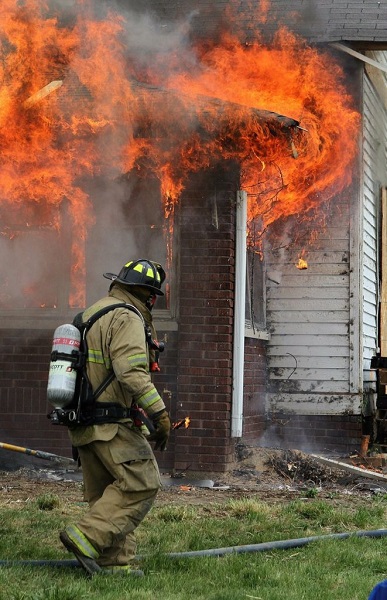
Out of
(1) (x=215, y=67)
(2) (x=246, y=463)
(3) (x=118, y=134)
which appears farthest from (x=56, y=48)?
(2) (x=246, y=463)

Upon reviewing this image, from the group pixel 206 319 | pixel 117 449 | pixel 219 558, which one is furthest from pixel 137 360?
pixel 206 319

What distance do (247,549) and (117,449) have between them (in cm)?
117

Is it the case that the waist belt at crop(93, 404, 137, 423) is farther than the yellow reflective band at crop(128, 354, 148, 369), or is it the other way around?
the waist belt at crop(93, 404, 137, 423)

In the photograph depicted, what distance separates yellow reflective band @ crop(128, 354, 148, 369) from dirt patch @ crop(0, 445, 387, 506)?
9.17 ft

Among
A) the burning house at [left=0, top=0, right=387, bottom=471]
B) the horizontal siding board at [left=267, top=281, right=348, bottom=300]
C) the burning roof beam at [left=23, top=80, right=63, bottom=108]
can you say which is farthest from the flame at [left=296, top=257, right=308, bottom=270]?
the burning roof beam at [left=23, top=80, right=63, bottom=108]

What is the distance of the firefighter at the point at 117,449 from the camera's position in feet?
17.7

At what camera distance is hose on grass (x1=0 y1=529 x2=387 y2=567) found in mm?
5480

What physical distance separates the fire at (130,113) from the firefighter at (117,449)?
3697 millimetres

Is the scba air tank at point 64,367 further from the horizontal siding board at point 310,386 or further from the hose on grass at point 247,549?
the horizontal siding board at point 310,386

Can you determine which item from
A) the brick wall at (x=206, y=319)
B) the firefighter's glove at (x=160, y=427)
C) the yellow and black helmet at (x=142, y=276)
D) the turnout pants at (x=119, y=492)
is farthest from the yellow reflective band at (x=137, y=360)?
the brick wall at (x=206, y=319)

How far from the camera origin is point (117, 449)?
5.59 m

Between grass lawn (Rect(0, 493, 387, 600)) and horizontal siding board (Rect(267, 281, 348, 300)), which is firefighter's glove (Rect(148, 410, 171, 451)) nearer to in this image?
grass lawn (Rect(0, 493, 387, 600))

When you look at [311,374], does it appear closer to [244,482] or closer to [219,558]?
[244,482]

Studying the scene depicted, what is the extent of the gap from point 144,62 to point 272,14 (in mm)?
2380
